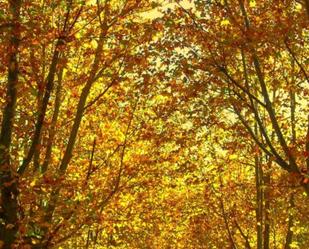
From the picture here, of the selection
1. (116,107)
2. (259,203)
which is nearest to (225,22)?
(116,107)

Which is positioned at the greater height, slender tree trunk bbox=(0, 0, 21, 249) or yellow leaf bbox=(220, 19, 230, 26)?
yellow leaf bbox=(220, 19, 230, 26)

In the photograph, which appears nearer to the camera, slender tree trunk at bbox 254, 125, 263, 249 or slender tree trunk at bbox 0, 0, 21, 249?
slender tree trunk at bbox 0, 0, 21, 249

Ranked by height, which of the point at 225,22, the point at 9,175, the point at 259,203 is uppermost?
the point at 225,22

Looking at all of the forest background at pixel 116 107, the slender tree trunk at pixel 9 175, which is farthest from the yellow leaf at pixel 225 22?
the slender tree trunk at pixel 9 175

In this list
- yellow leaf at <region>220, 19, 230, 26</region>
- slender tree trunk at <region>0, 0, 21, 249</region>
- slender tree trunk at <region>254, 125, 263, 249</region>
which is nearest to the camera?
slender tree trunk at <region>0, 0, 21, 249</region>

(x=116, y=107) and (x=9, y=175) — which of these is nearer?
(x=9, y=175)

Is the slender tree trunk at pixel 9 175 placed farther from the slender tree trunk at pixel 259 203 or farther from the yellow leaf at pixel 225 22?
the slender tree trunk at pixel 259 203

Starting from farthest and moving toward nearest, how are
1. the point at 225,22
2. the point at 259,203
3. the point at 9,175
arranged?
1. the point at 259,203
2. the point at 225,22
3. the point at 9,175

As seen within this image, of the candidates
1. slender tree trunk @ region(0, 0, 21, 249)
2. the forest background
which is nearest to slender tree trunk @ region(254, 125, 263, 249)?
the forest background

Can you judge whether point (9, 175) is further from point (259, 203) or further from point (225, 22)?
point (259, 203)

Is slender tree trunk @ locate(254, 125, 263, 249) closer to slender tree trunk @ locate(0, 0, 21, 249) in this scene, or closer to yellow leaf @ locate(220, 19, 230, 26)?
yellow leaf @ locate(220, 19, 230, 26)

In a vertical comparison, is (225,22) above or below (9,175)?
above

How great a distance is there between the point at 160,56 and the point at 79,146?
4988 mm

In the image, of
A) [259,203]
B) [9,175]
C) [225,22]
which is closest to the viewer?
[9,175]
